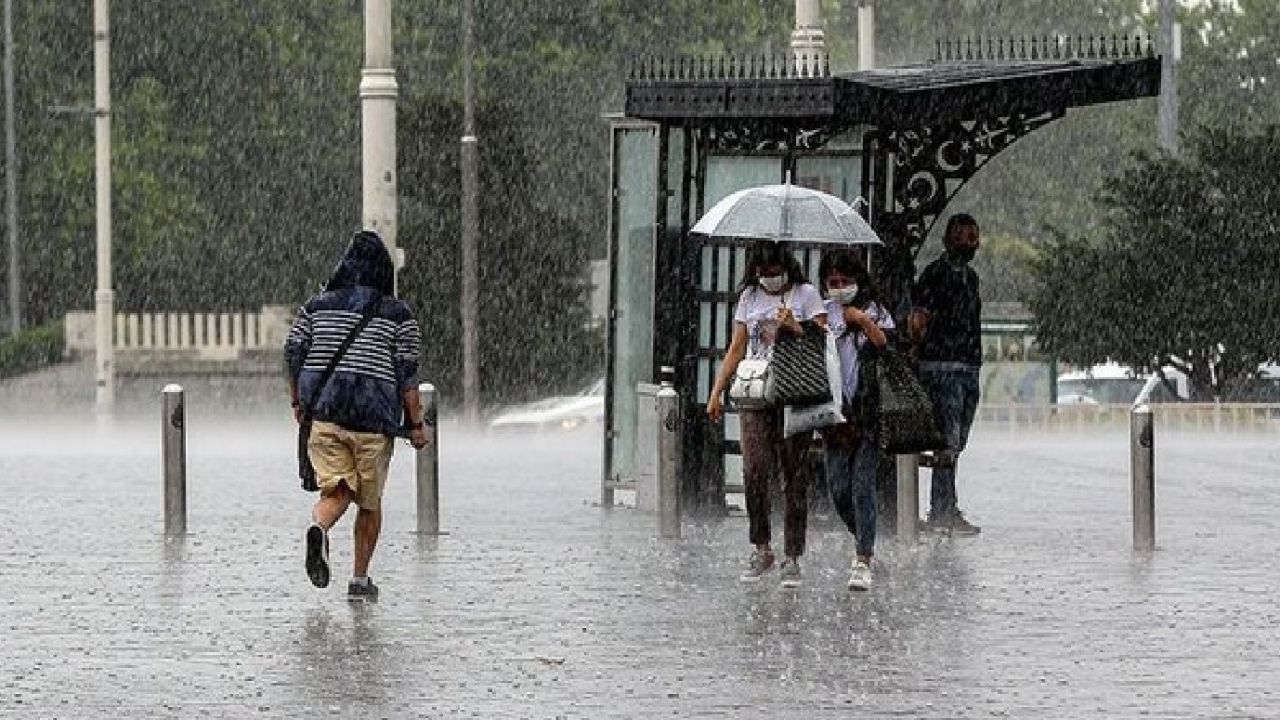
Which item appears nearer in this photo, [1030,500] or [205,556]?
[205,556]

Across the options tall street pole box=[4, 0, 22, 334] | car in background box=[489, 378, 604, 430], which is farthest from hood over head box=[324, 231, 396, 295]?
tall street pole box=[4, 0, 22, 334]

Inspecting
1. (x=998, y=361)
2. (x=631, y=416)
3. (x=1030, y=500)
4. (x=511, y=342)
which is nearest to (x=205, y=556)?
(x=631, y=416)

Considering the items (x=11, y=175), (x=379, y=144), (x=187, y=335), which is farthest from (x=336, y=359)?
Answer: (x=11, y=175)

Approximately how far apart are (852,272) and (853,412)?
67 cm

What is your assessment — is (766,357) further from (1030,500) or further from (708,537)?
(1030,500)

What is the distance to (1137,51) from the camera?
70.4 feet

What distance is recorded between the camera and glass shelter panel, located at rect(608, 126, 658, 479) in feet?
75.3

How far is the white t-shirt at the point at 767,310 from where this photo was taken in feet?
55.8

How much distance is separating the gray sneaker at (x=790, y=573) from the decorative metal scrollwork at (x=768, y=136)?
14.6ft

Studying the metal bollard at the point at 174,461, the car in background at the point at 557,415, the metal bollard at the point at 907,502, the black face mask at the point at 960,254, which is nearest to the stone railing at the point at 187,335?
the car in background at the point at 557,415

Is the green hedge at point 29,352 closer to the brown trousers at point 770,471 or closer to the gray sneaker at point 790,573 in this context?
the brown trousers at point 770,471

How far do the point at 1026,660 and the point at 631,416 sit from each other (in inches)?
386

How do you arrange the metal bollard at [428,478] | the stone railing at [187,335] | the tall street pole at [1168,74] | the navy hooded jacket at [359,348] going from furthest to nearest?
the stone railing at [187,335], the tall street pole at [1168,74], the metal bollard at [428,478], the navy hooded jacket at [359,348]

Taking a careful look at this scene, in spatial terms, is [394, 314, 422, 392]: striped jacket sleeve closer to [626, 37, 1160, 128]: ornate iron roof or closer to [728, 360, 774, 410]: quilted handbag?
[728, 360, 774, 410]: quilted handbag
